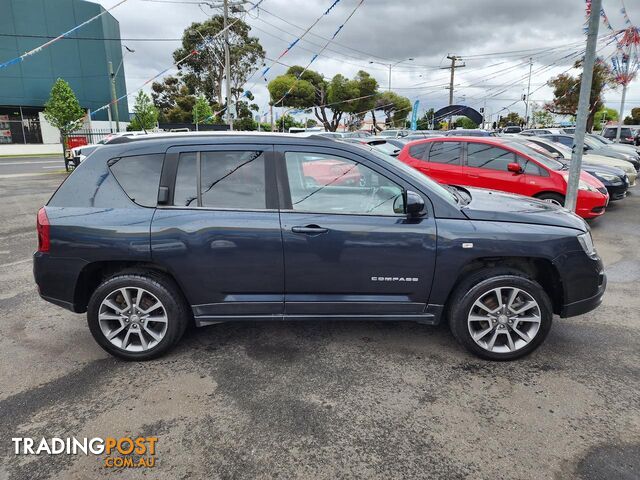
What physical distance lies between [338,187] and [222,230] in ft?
3.23

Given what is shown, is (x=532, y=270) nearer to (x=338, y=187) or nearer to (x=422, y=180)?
(x=422, y=180)

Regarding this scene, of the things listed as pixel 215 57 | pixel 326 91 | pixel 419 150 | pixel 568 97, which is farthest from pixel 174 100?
pixel 419 150

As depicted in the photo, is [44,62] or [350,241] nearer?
[350,241]

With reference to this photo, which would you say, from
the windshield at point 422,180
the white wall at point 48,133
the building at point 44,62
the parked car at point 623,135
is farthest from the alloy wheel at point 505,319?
the white wall at point 48,133

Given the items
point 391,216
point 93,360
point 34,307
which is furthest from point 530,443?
point 34,307

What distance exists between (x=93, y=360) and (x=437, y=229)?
296 cm

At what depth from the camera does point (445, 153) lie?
8758mm

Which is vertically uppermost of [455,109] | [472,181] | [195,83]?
[195,83]

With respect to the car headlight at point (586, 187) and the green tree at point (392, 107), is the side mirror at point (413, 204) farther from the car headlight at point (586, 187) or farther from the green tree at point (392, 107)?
the green tree at point (392, 107)

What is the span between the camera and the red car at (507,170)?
309 inches

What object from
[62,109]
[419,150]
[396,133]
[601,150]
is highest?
[62,109]

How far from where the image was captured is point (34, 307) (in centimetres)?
468

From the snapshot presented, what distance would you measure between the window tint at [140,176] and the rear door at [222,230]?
0.09 m

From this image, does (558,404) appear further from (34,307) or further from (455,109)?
(455,109)
